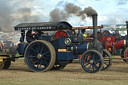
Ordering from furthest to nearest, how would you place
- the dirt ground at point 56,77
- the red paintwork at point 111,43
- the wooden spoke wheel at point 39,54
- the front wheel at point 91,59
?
the red paintwork at point 111,43 → the wooden spoke wheel at point 39,54 → the front wheel at point 91,59 → the dirt ground at point 56,77

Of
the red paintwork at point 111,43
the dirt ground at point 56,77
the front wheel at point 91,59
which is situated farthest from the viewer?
the red paintwork at point 111,43

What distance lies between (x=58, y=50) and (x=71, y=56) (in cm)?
52

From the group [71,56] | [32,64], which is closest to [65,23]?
[71,56]

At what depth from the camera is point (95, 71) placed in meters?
7.89

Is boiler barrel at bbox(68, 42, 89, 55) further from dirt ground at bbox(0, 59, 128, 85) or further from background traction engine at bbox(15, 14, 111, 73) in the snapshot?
dirt ground at bbox(0, 59, 128, 85)

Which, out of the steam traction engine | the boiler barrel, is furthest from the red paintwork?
the boiler barrel

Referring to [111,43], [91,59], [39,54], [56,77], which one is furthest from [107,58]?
[111,43]

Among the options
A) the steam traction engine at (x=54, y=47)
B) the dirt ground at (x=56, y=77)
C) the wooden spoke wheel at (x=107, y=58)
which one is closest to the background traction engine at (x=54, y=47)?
the steam traction engine at (x=54, y=47)

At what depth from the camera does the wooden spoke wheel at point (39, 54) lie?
845 centimetres

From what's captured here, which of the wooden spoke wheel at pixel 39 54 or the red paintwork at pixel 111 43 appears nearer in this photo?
the wooden spoke wheel at pixel 39 54

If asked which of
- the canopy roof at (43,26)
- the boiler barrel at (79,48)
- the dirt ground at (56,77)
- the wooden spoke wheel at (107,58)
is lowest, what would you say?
the dirt ground at (56,77)

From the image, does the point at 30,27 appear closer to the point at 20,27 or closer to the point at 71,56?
the point at 20,27

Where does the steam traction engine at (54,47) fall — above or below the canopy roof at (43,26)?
below

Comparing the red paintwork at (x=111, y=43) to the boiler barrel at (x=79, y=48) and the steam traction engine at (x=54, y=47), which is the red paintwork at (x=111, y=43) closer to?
the steam traction engine at (x=54, y=47)
